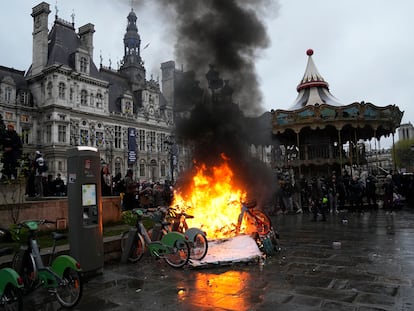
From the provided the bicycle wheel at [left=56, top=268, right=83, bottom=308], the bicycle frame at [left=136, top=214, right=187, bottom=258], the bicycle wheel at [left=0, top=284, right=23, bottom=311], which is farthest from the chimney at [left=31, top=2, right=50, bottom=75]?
the bicycle wheel at [left=0, top=284, right=23, bottom=311]

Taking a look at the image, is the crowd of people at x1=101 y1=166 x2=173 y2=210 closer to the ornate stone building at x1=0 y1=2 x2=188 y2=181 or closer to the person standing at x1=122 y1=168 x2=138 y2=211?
the person standing at x1=122 y1=168 x2=138 y2=211

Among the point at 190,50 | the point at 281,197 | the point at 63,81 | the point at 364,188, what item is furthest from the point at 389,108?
the point at 63,81

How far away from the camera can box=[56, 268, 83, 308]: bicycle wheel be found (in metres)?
4.66

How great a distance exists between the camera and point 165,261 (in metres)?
7.22

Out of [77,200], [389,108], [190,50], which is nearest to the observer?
[77,200]

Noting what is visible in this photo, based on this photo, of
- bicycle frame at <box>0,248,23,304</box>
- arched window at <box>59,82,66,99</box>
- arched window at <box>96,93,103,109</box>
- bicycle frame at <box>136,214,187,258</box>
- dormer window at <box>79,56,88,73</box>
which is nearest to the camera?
bicycle frame at <box>0,248,23,304</box>

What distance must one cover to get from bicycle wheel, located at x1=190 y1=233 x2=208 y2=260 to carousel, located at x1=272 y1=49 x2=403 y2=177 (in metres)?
15.8

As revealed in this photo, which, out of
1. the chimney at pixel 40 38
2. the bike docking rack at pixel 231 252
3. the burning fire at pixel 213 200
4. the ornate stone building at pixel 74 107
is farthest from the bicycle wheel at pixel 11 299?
the chimney at pixel 40 38

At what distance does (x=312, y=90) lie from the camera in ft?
78.4

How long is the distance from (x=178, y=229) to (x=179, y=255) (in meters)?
1.43

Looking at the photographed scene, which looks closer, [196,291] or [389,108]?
[196,291]

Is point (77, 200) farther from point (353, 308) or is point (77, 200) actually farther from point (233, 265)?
point (353, 308)

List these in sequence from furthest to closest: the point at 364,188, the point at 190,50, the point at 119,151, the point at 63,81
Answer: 1. the point at 119,151
2. the point at 63,81
3. the point at 364,188
4. the point at 190,50

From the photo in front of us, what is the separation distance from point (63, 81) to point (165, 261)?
133 feet
